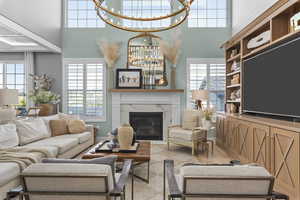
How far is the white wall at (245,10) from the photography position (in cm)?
455

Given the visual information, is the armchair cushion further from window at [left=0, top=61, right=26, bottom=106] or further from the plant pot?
window at [left=0, top=61, right=26, bottom=106]

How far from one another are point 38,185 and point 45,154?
6.44 ft

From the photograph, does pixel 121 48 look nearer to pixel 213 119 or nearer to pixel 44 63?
pixel 44 63

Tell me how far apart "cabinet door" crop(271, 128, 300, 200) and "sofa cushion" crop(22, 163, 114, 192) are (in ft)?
6.42

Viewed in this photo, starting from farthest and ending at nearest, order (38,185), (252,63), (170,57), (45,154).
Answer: (170,57), (252,63), (45,154), (38,185)

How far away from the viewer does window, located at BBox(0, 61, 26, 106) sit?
21.7 ft

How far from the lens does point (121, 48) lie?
6469mm

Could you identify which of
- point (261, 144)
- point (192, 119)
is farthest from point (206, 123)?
point (261, 144)

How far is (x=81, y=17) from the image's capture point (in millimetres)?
6707

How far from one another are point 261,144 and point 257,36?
208 cm

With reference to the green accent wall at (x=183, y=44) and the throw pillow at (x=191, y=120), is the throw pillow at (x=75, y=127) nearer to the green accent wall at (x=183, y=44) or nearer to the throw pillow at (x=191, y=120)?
the green accent wall at (x=183, y=44)

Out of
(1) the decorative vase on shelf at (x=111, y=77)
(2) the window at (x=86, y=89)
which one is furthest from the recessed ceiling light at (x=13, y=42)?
(1) the decorative vase on shelf at (x=111, y=77)

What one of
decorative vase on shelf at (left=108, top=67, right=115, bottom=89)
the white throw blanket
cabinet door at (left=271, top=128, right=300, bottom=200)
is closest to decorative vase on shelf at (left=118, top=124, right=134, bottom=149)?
the white throw blanket

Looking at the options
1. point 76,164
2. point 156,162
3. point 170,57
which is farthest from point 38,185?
point 170,57
